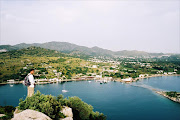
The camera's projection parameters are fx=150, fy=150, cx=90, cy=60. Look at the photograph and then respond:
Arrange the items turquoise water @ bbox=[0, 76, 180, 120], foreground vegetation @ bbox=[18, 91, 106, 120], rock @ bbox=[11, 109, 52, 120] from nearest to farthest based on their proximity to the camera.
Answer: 1. rock @ bbox=[11, 109, 52, 120]
2. foreground vegetation @ bbox=[18, 91, 106, 120]
3. turquoise water @ bbox=[0, 76, 180, 120]

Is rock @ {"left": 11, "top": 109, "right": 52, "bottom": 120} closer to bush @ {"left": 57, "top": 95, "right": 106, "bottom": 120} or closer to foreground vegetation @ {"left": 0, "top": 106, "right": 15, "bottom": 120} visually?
foreground vegetation @ {"left": 0, "top": 106, "right": 15, "bottom": 120}

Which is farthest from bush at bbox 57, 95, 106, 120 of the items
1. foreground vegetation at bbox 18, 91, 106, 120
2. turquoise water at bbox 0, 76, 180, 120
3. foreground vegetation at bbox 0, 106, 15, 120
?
turquoise water at bbox 0, 76, 180, 120

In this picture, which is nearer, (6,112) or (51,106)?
(51,106)

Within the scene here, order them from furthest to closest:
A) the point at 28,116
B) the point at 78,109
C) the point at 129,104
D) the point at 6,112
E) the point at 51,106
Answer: the point at 129,104
the point at 78,109
the point at 6,112
the point at 51,106
the point at 28,116

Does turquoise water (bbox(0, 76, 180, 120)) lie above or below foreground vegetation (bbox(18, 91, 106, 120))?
below

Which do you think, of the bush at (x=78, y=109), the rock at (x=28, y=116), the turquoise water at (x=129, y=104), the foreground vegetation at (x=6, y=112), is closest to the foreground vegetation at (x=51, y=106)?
the bush at (x=78, y=109)

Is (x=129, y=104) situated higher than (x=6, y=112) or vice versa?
(x=6, y=112)

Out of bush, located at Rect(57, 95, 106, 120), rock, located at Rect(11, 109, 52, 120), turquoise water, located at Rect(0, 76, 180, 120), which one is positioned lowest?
turquoise water, located at Rect(0, 76, 180, 120)

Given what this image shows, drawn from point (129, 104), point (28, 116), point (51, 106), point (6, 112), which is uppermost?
point (28, 116)

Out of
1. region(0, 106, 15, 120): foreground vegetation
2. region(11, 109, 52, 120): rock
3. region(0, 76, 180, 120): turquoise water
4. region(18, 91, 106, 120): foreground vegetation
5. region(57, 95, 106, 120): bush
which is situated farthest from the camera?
region(0, 76, 180, 120): turquoise water

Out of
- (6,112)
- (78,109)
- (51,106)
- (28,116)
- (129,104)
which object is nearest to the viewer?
(28,116)

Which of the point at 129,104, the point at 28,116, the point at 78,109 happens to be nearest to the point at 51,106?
the point at 28,116

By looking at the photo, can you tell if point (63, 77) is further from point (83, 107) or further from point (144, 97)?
Answer: point (83, 107)

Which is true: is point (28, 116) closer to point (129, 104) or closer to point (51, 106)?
point (51, 106)
